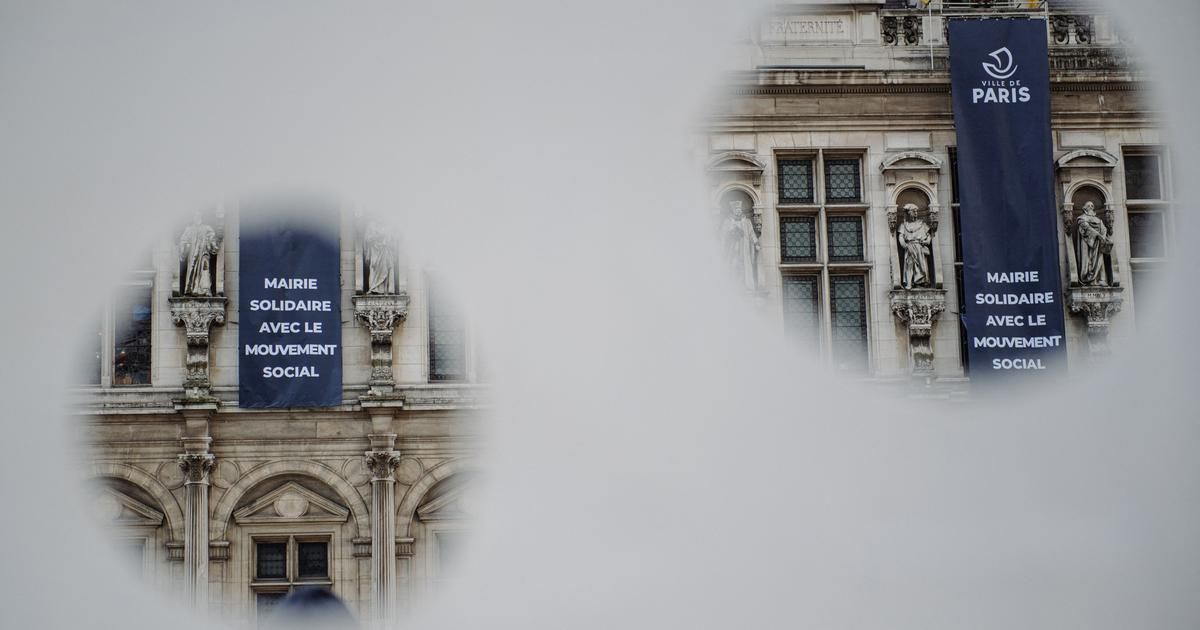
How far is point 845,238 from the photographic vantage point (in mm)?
10297

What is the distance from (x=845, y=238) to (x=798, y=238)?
331mm

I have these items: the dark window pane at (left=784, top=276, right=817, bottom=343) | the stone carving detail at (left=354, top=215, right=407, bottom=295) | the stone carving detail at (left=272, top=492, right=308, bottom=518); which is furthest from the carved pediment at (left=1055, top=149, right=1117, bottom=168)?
the stone carving detail at (left=272, top=492, right=308, bottom=518)

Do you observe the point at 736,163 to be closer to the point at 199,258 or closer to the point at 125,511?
the point at 199,258

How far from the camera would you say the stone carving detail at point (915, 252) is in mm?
10047

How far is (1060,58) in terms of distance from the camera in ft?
33.7

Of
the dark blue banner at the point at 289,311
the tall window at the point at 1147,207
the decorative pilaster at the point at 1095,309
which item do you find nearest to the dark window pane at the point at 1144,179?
the tall window at the point at 1147,207

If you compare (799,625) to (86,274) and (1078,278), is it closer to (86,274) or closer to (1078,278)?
(1078,278)

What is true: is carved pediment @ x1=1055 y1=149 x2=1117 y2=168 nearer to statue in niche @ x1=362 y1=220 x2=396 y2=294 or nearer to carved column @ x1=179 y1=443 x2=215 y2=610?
statue in niche @ x1=362 y1=220 x2=396 y2=294

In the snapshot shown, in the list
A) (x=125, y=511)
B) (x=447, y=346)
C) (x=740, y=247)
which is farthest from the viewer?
(x=740, y=247)

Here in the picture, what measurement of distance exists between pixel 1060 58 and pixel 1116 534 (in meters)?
3.25

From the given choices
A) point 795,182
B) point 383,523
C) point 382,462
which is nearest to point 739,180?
point 795,182

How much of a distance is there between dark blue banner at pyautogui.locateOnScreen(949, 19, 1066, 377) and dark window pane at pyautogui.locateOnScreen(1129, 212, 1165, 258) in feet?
2.10

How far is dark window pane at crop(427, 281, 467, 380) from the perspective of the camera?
970 centimetres

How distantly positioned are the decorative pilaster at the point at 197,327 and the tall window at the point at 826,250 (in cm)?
375
